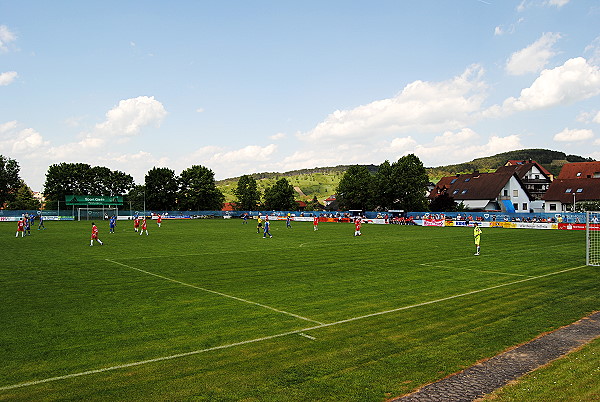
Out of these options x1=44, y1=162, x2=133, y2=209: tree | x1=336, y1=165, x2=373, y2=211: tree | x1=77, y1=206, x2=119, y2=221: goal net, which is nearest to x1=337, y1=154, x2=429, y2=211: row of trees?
x1=336, y1=165, x2=373, y2=211: tree

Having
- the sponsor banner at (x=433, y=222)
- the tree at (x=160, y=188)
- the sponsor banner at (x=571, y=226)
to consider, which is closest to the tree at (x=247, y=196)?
the tree at (x=160, y=188)

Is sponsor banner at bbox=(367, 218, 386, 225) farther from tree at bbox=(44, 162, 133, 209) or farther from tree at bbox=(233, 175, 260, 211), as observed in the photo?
tree at bbox=(44, 162, 133, 209)

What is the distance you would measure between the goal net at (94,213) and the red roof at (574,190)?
85857 mm

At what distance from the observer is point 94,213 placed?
295ft

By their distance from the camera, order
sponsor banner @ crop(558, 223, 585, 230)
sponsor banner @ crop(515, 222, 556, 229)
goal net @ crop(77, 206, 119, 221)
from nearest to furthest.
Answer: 1. sponsor banner @ crop(558, 223, 585, 230)
2. sponsor banner @ crop(515, 222, 556, 229)
3. goal net @ crop(77, 206, 119, 221)

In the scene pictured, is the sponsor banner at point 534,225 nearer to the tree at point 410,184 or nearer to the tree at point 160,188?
the tree at point 410,184

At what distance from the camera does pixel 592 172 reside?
91.4 m

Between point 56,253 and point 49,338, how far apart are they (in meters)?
19.8

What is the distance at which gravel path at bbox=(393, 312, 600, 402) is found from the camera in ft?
22.5

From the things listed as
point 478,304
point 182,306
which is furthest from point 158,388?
point 478,304

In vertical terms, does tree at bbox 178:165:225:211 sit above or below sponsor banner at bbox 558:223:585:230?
above

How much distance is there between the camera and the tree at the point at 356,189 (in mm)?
98125

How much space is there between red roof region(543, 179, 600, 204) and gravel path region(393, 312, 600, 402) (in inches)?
3182

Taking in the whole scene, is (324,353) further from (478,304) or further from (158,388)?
(478,304)
